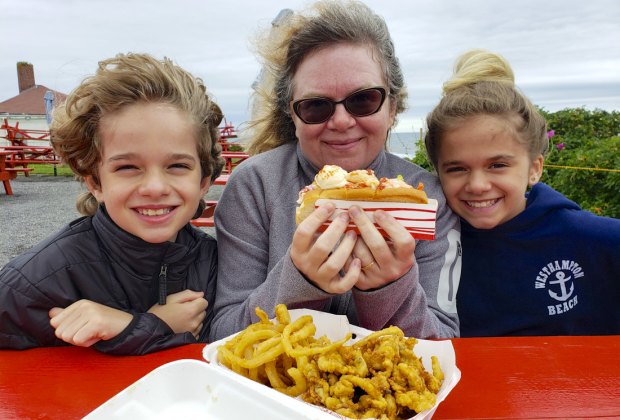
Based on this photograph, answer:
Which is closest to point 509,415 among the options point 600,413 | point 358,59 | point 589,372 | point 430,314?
point 600,413

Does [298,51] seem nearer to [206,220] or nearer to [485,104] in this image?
[485,104]

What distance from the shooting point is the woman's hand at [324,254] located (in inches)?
63.6

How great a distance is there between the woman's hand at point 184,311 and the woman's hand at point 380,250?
702 millimetres

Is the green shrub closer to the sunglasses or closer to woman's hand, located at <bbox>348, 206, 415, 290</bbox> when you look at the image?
the sunglasses

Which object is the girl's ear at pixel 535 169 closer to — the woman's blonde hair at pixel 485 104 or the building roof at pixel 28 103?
the woman's blonde hair at pixel 485 104

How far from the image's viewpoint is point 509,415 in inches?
47.8

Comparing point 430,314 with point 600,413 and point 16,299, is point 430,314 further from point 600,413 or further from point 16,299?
point 16,299

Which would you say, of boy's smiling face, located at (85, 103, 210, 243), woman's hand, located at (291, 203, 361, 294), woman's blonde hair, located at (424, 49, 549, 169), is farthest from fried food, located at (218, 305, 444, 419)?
woman's blonde hair, located at (424, 49, 549, 169)

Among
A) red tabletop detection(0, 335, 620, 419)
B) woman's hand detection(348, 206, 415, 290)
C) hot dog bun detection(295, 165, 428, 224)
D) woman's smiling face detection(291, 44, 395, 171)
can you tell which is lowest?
red tabletop detection(0, 335, 620, 419)

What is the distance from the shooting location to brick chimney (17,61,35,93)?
4197 cm

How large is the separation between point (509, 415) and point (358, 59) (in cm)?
157

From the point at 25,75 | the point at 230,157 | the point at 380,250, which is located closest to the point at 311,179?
the point at 380,250

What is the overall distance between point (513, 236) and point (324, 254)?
1306 mm

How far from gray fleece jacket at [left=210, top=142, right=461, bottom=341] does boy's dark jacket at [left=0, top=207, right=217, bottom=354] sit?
150mm
